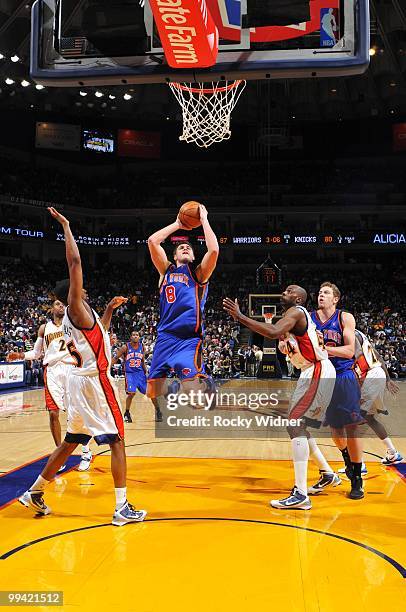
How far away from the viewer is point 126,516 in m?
4.32

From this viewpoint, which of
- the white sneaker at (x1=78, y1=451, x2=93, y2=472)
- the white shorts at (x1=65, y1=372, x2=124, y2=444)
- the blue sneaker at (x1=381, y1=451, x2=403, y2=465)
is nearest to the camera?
the white shorts at (x1=65, y1=372, x2=124, y2=444)

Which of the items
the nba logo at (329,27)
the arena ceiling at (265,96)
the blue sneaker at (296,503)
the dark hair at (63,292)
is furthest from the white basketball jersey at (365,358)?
the arena ceiling at (265,96)

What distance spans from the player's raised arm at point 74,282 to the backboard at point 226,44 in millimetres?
1856

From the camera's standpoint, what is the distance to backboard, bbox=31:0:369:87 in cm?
516

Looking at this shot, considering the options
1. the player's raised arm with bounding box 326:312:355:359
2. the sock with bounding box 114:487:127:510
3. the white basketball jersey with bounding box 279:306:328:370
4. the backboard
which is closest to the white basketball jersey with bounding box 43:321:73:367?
the sock with bounding box 114:487:127:510

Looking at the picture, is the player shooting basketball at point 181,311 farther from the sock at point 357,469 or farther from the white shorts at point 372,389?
the white shorts at point 372,389

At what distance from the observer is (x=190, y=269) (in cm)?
493

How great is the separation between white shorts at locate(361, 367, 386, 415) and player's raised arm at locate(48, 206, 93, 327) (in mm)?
3759

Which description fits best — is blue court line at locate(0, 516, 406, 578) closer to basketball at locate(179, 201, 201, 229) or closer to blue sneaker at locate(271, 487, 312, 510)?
blue sneaker at locate(271, 487, 312, 510)

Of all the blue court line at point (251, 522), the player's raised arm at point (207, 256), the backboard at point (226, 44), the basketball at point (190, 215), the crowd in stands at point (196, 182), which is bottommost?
the blue court line at point (251, 522)

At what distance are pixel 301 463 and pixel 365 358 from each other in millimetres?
2176

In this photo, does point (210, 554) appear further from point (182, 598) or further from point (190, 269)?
point (190, 269)

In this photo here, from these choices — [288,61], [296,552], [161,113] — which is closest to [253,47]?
[288,61]

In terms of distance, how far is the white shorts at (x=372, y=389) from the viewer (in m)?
6.70
